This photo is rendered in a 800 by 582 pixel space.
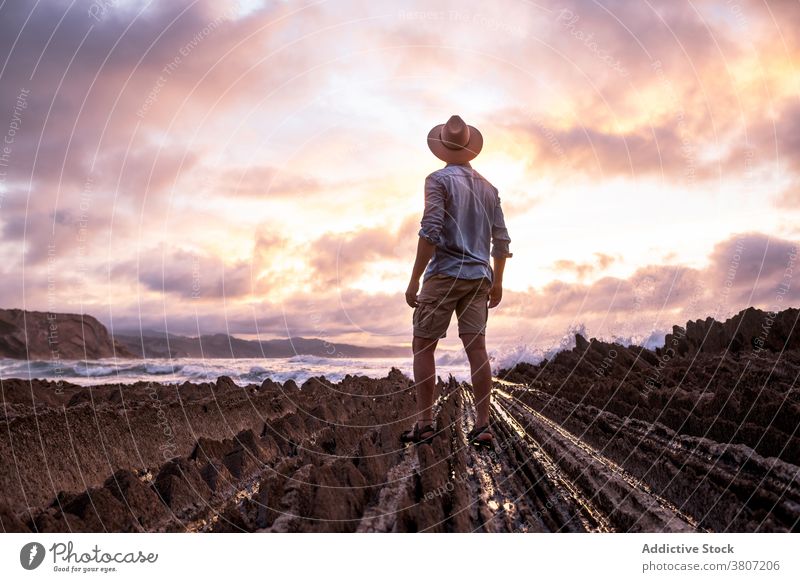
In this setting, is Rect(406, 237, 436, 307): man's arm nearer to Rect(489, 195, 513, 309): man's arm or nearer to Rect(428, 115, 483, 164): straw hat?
Rect(489, 195, 513, 309): man's arm

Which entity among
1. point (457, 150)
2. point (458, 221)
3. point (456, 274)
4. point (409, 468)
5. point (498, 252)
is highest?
point (457, 150)

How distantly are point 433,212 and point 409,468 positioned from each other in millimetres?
2230

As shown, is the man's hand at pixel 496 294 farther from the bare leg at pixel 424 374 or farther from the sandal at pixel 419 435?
the sandal at pixel 419 435

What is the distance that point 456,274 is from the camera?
20.3ft

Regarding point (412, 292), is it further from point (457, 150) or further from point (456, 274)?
point (457, 150)

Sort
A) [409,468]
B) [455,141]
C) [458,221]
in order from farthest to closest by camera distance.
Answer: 1. [455,141]
2. [458,221]
3. [409,468]

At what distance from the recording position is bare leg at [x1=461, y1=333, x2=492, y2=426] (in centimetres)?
621

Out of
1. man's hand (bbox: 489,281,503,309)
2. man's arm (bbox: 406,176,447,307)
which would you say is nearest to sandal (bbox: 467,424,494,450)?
man's hand (bbox: 489,281,503,309)

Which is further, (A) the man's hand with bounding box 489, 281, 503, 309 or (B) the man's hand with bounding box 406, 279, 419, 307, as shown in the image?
(A) the man's hand with bounding box 489, 281, 503, 309

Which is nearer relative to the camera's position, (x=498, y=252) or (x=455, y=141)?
(x=455, y=141)

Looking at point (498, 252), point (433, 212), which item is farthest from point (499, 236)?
point (433, 212)

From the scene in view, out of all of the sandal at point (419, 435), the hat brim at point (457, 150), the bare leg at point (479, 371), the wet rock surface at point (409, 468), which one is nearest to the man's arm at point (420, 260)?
the bare leg at point (479, 371)

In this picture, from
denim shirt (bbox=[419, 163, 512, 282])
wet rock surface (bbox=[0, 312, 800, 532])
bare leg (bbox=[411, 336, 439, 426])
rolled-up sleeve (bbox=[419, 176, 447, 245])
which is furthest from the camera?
bare leg (bbox=[411, 336, 439, 426])
